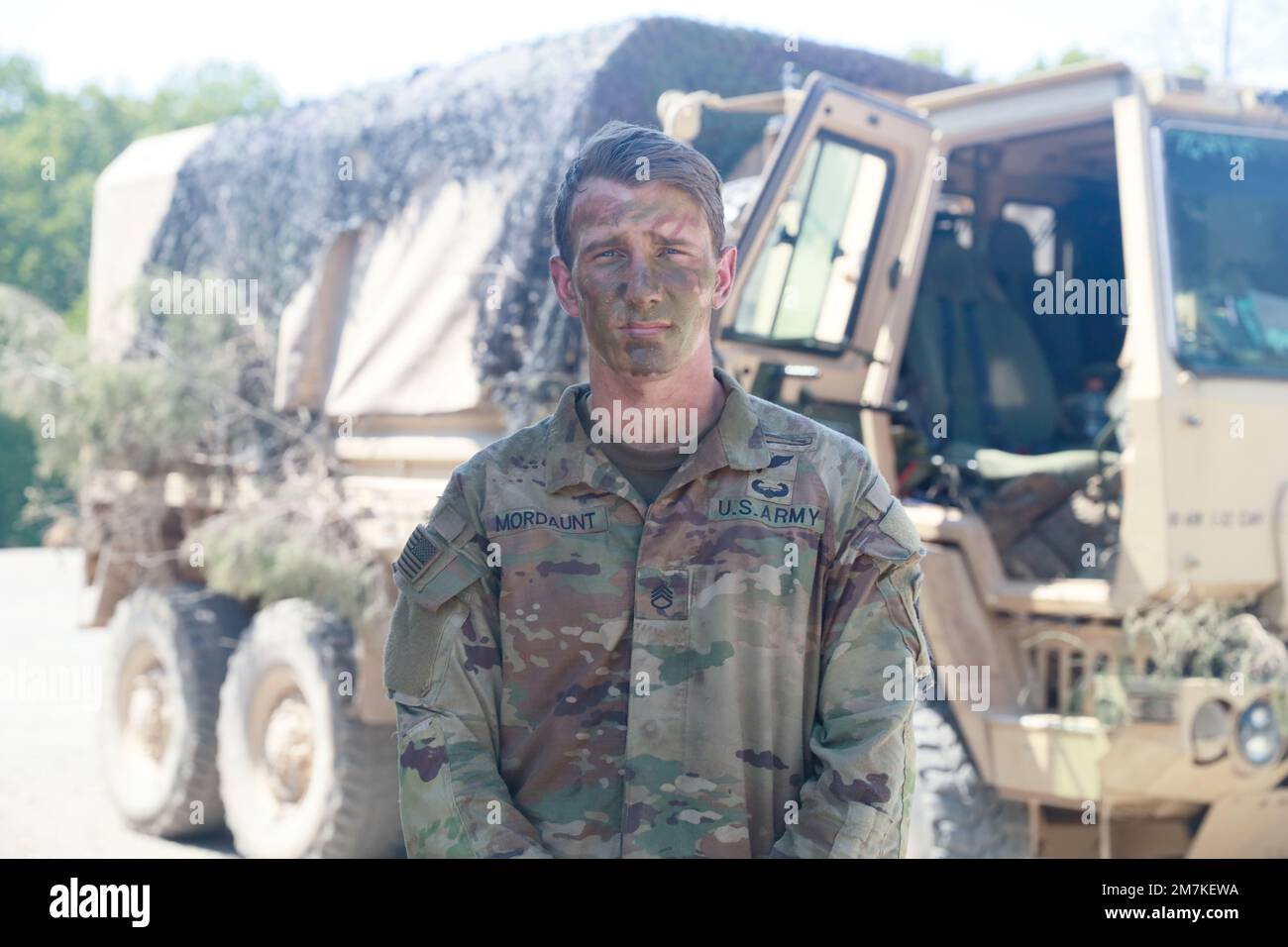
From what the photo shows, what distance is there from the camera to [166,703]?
24.3 feet

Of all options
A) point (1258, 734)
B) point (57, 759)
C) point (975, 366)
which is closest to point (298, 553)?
point (975, 366)

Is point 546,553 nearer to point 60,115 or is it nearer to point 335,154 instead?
point 335,154

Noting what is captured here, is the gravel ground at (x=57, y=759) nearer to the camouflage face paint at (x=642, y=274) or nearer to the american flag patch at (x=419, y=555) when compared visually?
the american flag patch at (x=419, y=555)

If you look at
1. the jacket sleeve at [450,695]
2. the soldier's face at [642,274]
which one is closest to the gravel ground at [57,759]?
the jacket sleeve at [450,695]

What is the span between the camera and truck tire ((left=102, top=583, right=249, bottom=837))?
23.5ft

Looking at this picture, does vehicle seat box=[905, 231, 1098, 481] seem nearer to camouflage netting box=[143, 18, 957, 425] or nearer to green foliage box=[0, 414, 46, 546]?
camouflage netting box=[143, 18, 957, 425]

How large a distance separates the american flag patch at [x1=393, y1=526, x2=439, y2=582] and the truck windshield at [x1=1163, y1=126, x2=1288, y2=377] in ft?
Result: 10.6

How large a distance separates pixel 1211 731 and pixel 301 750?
375cm

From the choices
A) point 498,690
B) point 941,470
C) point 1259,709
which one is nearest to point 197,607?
point 941,470

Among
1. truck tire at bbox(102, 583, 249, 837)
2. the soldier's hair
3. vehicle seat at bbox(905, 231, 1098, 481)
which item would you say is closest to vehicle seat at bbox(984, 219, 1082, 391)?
vehicle seat at bbox(905, 231, 1098, 481)

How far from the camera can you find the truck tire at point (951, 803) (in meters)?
4.80

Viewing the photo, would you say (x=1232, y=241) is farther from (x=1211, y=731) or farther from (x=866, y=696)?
(x=866, y=696)

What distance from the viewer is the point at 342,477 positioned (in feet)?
21.7

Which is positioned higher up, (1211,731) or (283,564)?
(283,564)
